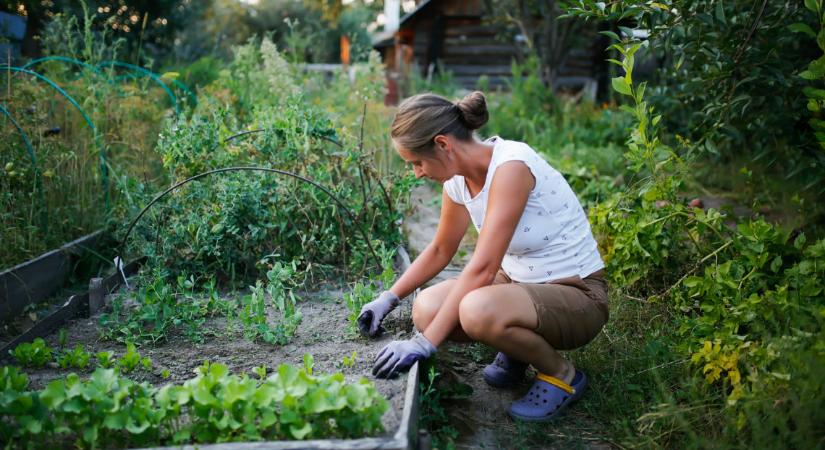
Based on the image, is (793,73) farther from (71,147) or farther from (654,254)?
(71,147)

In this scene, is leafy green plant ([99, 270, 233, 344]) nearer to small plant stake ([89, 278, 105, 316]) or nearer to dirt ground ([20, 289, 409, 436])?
dirt ground ([20, 289, 409, 436])

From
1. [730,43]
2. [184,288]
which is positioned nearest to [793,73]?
[730,43]

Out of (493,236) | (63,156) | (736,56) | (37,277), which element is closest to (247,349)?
(493,236)

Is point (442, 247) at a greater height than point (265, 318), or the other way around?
point (442, 247)

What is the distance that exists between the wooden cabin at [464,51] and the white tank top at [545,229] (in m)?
11.2

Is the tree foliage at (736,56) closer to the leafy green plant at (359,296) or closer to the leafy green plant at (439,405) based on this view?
the leafy green plant at (359,296)

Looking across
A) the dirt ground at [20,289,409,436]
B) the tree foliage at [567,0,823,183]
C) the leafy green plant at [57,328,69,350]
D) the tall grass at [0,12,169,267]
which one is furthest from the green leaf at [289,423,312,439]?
the tall grass at [0,12,169,267]

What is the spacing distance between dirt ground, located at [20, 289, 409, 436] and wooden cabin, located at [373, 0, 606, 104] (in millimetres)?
11140

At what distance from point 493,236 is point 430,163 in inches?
14.0

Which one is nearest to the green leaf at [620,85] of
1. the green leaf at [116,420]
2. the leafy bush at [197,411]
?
the leafy bush at [197,411]

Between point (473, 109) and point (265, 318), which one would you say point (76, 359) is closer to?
point (265, 318)

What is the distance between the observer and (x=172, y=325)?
9.12 ft

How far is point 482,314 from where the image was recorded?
217cm

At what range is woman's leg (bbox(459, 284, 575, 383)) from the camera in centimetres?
218
